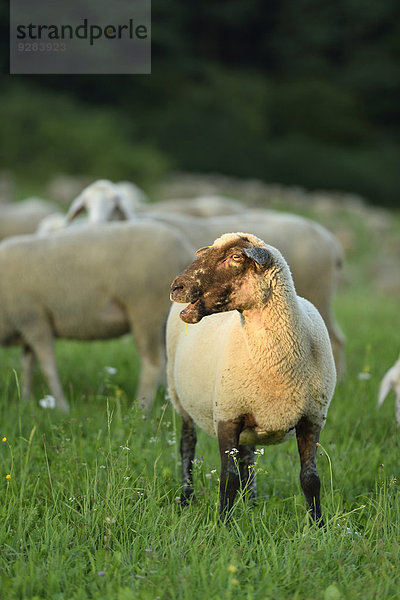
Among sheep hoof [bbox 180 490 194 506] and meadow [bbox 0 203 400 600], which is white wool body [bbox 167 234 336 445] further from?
sheep hoof [bbox 180 490 194 506]

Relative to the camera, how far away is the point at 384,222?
1866 cm

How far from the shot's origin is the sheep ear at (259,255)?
265 cm

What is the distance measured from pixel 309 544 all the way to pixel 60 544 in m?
0.85

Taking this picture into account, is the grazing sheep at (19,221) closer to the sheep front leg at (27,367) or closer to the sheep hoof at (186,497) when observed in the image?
the sheep front leg at (27,367)

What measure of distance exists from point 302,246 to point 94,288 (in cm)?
170

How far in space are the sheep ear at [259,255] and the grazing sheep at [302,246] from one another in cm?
324

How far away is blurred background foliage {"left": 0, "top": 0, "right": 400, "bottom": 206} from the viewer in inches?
942

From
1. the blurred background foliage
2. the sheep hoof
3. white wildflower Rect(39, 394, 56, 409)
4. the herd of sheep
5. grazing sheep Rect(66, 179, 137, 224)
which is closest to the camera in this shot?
the herd of sheep

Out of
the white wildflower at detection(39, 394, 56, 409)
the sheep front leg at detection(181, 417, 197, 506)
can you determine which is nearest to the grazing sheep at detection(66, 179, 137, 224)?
the white wildflower at detection(39, 394, 56, 409)

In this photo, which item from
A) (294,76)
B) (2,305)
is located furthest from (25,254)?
(294,76)

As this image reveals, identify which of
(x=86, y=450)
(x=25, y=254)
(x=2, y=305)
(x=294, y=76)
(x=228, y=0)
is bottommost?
(x=86, y=450)

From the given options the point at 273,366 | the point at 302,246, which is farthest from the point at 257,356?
the point at 302,246

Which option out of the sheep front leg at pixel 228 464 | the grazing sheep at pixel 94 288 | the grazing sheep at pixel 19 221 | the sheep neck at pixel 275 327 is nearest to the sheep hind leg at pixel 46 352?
the grazing sheep at pixel 94 288

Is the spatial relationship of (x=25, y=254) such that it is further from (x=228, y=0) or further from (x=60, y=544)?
(x=228, y=0)
